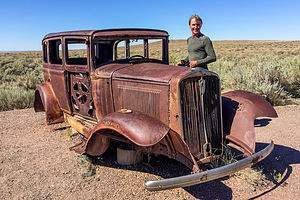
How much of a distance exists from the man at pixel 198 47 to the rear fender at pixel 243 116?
70cm

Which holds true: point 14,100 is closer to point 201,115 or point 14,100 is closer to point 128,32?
point 128,32

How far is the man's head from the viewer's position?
3.85 m

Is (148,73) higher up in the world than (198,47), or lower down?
lower down

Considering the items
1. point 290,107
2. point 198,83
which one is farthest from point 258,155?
point 290,107

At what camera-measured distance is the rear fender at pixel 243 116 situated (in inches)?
128

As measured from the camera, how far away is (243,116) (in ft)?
11.4

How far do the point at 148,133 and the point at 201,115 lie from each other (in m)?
0.79

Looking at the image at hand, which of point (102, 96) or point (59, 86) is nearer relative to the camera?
point (102, 96)

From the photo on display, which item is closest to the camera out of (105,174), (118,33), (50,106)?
(105,174)

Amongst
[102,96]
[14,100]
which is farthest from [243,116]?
[14,100]

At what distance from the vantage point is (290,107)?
21.9 feet

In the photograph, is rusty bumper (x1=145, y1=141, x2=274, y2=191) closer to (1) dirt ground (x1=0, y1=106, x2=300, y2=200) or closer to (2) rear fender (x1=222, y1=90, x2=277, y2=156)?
(1) dirt ground (x1=0, y1=106, x2=300, y2=200)

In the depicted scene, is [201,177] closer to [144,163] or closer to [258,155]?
[258,155]

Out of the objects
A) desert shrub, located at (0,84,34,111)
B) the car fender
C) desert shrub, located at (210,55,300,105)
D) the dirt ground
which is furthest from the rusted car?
desert shrub, located at (0,84,34,111)
